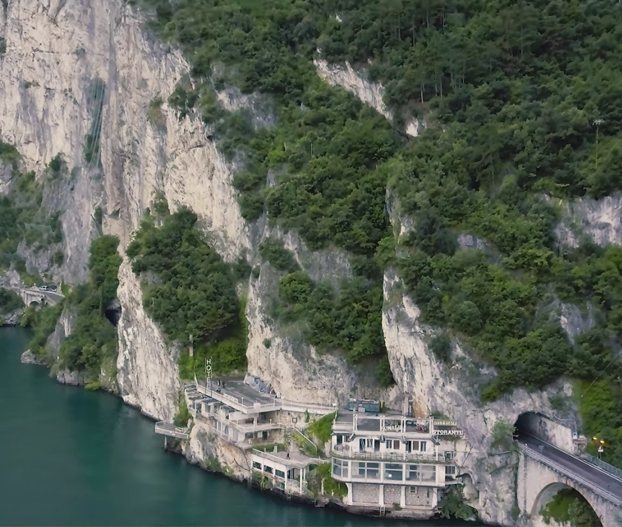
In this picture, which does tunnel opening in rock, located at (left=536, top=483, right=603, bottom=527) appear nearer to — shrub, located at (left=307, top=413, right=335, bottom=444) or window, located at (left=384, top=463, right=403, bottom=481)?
window, located at (left=384, top=463, right=403, bottom=481)

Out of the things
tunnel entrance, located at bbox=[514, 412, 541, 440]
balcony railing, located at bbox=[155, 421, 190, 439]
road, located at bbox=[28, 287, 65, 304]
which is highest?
road, located at bbox=[28, 287, 65, 304]

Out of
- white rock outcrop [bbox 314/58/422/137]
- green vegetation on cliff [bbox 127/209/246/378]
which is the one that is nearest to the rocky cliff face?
green vegetation on cliff [bbox 127/209/246/378]

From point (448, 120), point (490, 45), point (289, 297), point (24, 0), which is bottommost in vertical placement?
point (289, 297)

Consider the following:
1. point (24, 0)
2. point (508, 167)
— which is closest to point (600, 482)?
point (508, 167)

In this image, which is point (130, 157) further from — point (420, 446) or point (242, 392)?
point (420, 446)

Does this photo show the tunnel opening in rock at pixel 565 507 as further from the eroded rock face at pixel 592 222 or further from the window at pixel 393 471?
the eroded rock face at pixel 592 222

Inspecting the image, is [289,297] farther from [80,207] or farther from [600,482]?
[80,207]

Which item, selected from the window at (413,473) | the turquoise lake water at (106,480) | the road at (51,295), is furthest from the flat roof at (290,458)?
the road at (51,295)
